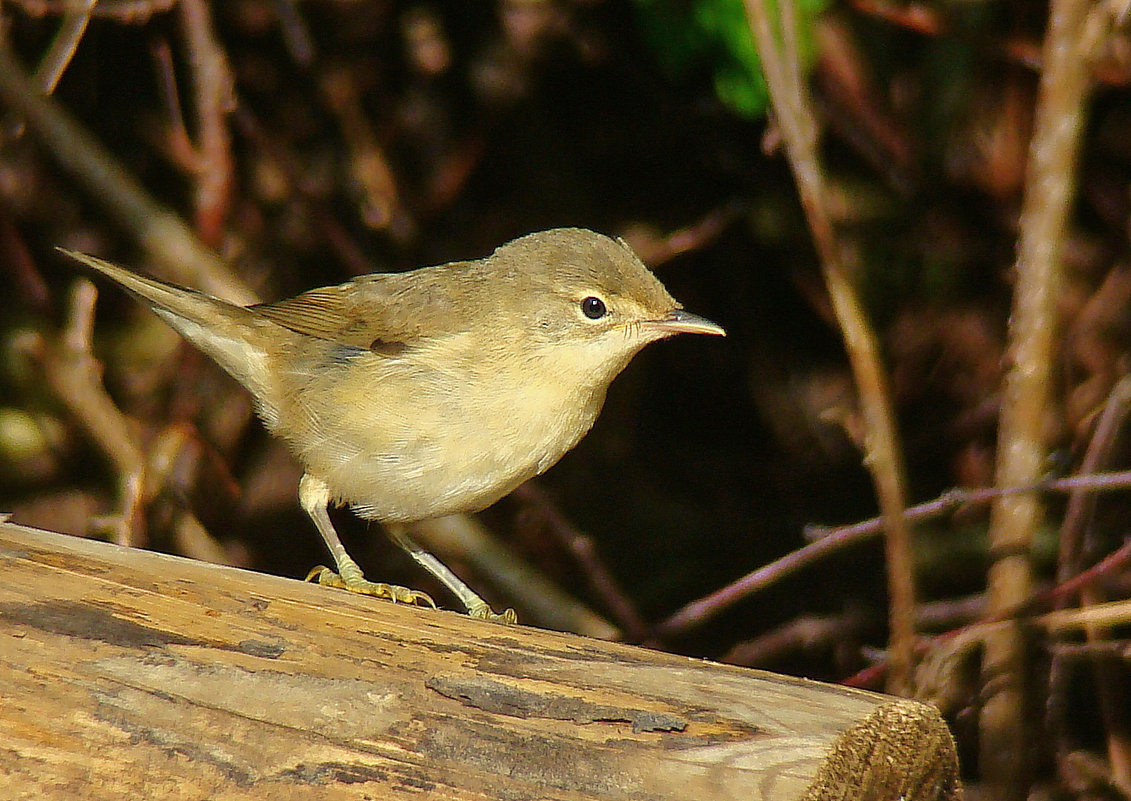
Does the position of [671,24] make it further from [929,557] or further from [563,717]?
[563,717]

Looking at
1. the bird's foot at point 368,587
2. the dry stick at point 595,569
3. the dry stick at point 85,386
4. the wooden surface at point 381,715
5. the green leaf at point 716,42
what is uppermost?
the green leaf at point 716,42

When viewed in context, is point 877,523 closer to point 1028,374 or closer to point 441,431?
point 1028,374

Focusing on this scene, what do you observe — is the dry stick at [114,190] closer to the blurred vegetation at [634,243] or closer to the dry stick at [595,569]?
the blurred vegetation at [634,243]

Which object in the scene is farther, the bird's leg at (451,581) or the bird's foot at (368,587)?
the bird's leg at (451,581)

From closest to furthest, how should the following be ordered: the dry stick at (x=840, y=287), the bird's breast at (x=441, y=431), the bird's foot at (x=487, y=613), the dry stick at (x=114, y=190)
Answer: the bird's breast at (x=441, y=431) → the dry stick at (x=840, y=287) → the bird's foot at (x=487, y=613) → the dry stick at (x=114, y=190)

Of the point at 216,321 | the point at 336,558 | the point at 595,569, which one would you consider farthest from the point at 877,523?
the point at 216,321

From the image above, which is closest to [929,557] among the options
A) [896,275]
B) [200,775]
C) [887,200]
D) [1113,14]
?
[896,275]

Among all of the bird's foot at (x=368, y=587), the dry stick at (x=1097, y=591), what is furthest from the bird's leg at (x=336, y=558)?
the dry stick at (x=1097, y=591)
